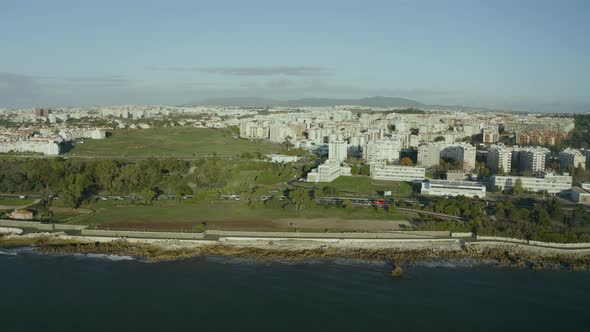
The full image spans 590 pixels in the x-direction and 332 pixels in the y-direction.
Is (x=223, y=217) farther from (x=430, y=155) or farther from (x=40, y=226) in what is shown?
(x=430, y=155)

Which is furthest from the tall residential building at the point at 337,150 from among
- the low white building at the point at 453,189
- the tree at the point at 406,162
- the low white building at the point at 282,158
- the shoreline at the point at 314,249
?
the shoreline at the point at 314,249

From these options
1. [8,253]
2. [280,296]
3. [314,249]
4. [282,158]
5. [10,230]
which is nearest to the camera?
[280,296]

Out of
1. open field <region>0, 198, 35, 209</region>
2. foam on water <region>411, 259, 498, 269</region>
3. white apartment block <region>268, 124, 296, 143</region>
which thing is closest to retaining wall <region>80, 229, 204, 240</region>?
open field <region>0, 198, 35, 209</region>

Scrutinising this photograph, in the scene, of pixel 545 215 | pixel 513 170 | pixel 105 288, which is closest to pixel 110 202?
pixel 105 288

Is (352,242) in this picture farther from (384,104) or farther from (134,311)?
(384,104)

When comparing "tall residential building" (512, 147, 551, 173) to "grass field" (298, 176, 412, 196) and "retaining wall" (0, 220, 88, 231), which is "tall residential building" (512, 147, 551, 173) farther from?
"retaining wall" (0, 220, 88, 231)

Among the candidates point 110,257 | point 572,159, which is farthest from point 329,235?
point 572,159
